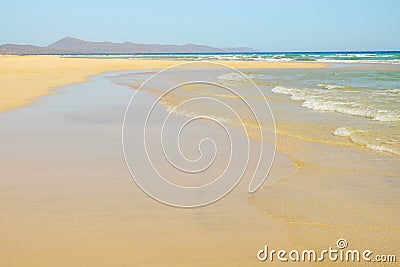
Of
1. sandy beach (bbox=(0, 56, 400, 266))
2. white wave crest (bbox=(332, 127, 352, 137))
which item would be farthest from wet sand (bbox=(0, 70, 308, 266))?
white wave crest (bbox=(332, 127, 352, 137))

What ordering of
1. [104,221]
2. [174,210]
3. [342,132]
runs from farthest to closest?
1. [342,132]
2. [174,210]
3. [104,221]

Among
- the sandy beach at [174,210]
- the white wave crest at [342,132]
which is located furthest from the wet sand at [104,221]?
the white wave crest at [342,132]

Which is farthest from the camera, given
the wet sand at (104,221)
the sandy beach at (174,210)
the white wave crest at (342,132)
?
the white wave crest at (342,132)

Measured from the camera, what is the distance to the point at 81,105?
14578 mm

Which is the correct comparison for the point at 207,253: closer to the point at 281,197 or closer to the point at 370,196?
the point at 281,197

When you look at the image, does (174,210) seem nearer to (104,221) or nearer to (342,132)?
(104,221)

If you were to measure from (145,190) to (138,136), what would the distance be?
3.50m

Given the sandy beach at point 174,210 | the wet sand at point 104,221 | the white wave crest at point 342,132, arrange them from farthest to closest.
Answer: the white wave crest at point 342,132 → the sandy beach at point 174,210 → the wet sand at point 104,221

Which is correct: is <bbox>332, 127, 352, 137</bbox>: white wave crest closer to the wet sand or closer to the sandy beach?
the sandy beach

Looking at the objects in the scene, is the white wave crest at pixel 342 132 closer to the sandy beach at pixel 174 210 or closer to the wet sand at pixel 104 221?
the sandy beach at pixel 174 210

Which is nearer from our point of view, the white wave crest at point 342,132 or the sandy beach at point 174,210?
the sandy beach at point 174,210

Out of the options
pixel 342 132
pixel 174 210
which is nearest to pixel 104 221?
pixel 174 210

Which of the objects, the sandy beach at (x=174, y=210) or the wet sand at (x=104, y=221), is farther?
the sandy beach at (x=174, y=210)

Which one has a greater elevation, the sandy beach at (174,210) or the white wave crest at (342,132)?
the white wave crest at (342,132)
